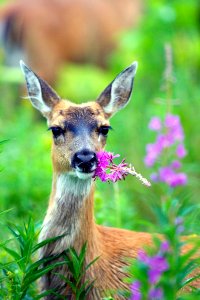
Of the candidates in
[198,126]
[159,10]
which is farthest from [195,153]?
[159,10]

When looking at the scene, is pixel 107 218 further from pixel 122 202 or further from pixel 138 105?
pixel 138 105

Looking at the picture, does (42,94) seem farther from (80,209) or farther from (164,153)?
(164,153)

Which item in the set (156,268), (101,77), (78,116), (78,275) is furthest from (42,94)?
(101,77)

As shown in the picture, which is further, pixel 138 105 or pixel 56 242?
pixel 138 105

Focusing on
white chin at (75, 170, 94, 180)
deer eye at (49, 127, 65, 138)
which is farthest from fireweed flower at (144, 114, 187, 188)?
deer eye at (49, 127, 65, 138)

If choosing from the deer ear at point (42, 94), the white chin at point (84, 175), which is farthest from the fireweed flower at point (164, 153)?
the deer ear at point (42, 94)

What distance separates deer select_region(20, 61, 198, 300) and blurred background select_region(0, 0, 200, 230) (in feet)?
0.64

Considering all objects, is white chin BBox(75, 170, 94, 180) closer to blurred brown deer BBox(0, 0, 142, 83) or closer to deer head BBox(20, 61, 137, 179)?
deer head BBox(20, 61, 137, 179)

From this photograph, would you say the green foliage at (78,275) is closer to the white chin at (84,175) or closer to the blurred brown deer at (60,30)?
the white chin at (84,175)

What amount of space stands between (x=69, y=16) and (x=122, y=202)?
712 centimetres

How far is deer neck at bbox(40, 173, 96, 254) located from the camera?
542 centimetres

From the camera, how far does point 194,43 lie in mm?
11414

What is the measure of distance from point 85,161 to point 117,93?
38.4 inches

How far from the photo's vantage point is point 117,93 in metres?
6.03
